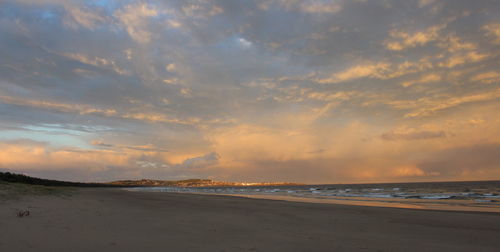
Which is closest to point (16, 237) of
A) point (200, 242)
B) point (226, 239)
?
point (200, 242)

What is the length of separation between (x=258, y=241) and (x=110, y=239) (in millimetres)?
4127

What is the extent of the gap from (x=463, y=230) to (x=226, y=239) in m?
10.1

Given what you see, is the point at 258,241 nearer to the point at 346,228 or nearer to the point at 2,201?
the point at 346,228

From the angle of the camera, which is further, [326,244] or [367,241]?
[367,241]

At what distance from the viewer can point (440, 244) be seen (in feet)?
30.0

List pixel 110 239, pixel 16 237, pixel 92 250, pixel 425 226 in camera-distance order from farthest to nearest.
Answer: pixel 425 226, pixel 110 239, pixel 16 237, pixel 92 250

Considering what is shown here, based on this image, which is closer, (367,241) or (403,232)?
(367,241)

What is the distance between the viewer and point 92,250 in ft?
22.0

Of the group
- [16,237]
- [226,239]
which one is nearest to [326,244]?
[226,239]

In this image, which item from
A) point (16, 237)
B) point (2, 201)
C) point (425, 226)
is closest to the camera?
point (16, 237)

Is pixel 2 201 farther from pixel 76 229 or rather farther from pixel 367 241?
pixel 367 241

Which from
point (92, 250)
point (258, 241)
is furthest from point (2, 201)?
point (258, 241)

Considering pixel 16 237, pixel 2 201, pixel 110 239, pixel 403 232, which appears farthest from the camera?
pixel 2 201

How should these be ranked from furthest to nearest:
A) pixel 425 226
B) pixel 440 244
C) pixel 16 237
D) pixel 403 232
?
pixel 425 226, pixel 403 232, pixel 440 244, pixel 16 237
